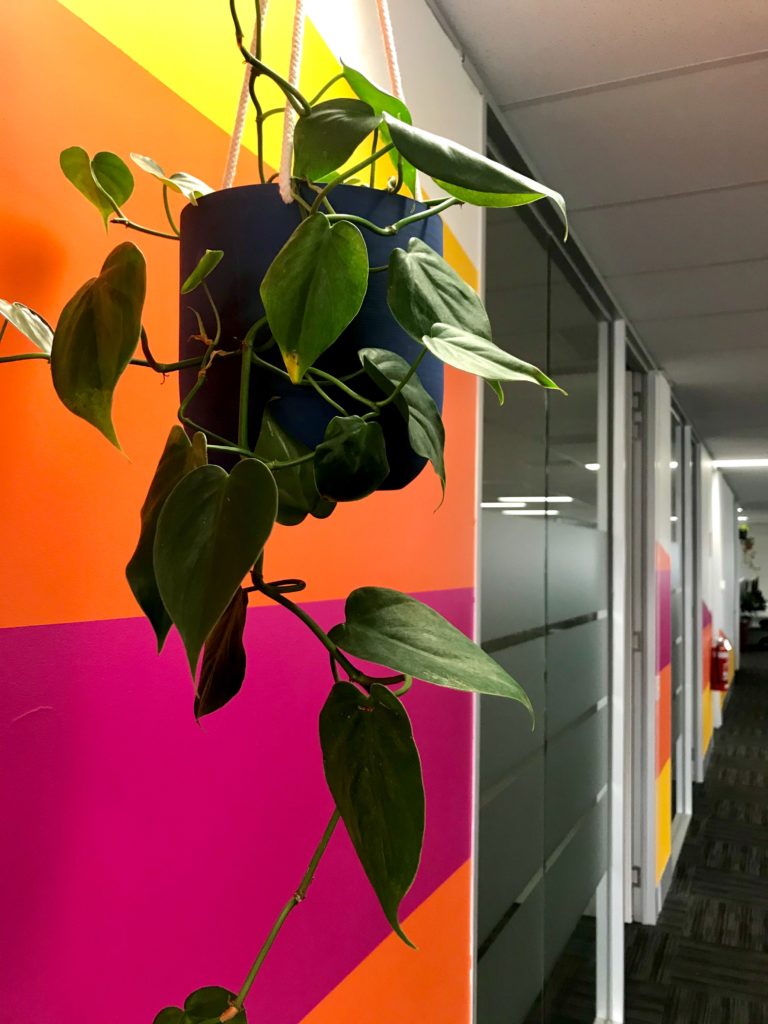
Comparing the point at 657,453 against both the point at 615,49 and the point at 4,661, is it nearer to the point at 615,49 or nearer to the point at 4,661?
the point at 615,49

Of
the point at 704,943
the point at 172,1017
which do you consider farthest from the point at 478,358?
the point at 704,943

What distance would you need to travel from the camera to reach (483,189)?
20.2 inches

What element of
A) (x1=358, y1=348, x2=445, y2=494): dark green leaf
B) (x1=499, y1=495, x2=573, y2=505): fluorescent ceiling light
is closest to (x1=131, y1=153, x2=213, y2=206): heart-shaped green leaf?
(x1=358, y1=348, x2=445, y2=494): dark green leaf

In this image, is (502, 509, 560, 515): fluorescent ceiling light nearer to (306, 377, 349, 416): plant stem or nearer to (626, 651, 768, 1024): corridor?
(306, 377, 349, 416): plant stem

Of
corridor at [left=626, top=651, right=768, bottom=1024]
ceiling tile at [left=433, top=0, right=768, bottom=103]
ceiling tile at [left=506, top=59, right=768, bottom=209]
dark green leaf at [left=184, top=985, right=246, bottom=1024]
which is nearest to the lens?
dark green leaf at [left=184, top=985, right=246, bottom=1024]

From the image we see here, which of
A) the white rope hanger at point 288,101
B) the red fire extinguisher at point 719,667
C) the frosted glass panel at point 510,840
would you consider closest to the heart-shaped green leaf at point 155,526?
the white rope hanger at point 288,101

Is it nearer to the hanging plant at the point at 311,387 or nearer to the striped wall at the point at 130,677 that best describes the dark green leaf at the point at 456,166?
the hanging plant at the point at 311,387

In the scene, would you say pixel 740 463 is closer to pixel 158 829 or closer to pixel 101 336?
pixel 158 829

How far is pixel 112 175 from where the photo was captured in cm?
68

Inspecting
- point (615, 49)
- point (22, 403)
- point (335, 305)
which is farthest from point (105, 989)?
point (615, 49)

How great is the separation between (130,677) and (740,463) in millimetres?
8576

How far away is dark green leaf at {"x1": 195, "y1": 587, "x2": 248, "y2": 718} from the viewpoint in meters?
0.56

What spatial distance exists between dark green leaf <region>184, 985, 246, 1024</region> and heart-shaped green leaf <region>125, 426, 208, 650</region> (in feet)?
0.74

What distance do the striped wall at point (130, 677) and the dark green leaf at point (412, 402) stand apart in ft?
1.19
